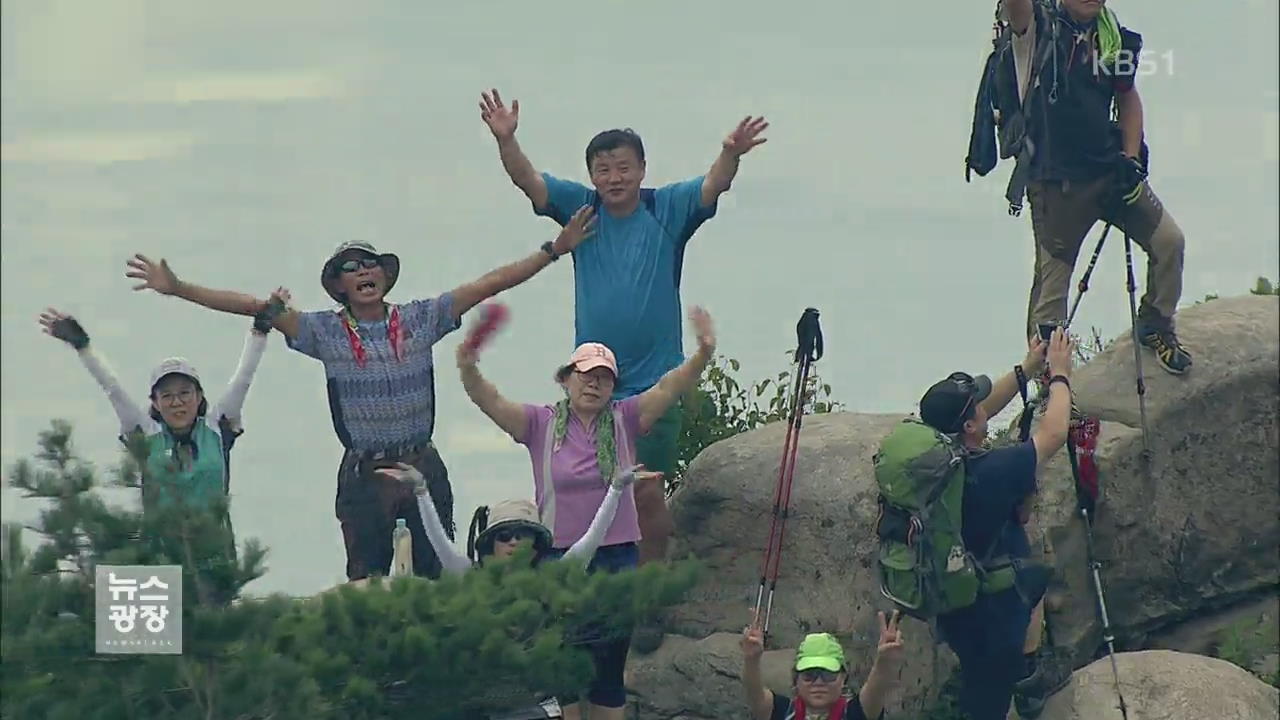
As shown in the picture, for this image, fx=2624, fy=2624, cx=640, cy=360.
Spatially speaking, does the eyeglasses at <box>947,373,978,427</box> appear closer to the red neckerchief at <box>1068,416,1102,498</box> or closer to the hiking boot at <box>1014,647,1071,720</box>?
the hiking boot at <box>1014,647,1071,720</box>

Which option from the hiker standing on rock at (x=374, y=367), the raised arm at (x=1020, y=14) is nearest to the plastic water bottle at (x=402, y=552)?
the hiker standing on rock at (x=374, y=367)

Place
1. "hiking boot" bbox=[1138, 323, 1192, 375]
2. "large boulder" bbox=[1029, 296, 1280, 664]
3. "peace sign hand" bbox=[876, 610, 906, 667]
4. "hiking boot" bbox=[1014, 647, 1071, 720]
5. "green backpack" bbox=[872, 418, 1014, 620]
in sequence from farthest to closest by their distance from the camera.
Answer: "hiking boot" bbox=[1138, 323, 1192, 375]
"large boulder" bbox=[1029, 296, 1280, 664]
"hiking boot" bbox=[1014, 647, 1071, 720]
"green backpack" bbox=[872, 418, 1014, 620]
"peace sign hand" bbox=[876, 610, 906, 667]

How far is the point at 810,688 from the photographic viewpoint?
1328cm

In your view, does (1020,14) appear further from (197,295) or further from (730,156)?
(197,295)

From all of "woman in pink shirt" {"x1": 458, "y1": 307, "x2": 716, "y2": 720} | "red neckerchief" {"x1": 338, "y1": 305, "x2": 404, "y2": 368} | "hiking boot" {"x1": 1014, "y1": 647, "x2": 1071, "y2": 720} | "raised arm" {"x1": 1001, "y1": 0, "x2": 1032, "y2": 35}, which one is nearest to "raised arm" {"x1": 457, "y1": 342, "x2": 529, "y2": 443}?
"woman in pink shirt" {"x1": 458, "y1": 307, "x2": 716, "y2": 720}

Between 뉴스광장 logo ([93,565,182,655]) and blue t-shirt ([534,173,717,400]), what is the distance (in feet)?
11.6

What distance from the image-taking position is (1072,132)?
1625 cm

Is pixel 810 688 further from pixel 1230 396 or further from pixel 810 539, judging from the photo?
pixel 1230 396

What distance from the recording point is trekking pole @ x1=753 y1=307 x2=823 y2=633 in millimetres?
15297

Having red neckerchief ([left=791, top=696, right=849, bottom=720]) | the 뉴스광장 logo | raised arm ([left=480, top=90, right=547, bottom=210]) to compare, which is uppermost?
raised arm ([left=480, top=90, right=547, bottom=210])

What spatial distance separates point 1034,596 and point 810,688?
62.4 inches

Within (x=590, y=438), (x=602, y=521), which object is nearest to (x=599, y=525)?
(x=602, y=521)

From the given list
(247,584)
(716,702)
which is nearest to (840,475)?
(716,702)

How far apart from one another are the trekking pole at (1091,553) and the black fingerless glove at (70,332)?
5900 millimetres
